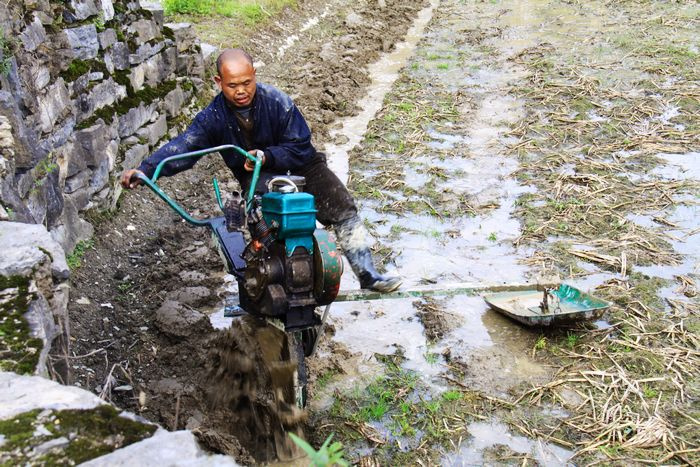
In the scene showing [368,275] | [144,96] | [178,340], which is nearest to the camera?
[368,275]

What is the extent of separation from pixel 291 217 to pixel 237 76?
0.94 meters

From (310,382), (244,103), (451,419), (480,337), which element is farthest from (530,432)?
(244,103)

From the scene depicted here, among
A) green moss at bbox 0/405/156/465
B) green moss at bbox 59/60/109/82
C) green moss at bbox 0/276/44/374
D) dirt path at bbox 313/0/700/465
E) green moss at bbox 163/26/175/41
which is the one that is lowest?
dirt path at bbox 313/0/700/465

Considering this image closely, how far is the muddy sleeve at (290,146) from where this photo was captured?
379 cm

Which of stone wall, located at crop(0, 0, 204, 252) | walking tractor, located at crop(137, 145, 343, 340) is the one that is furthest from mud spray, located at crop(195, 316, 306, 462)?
stone wall, located at crop(0, 0, 204, 252)

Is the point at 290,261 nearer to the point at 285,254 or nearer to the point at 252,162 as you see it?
the point at 285,254

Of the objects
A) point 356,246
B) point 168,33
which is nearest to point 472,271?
point 356,246

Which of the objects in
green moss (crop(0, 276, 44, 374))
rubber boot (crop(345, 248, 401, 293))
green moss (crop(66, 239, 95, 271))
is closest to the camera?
green moss (crop(0, 276, 44, 374))

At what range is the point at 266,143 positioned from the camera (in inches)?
155

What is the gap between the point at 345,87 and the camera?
30.7 ft

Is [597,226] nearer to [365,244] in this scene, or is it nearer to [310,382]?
[365,244]

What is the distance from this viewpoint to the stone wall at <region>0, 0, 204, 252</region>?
4.03 metres

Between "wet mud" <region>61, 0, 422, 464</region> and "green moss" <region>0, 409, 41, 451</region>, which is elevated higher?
"green moss" <region>0, 409, 41, 451</region>

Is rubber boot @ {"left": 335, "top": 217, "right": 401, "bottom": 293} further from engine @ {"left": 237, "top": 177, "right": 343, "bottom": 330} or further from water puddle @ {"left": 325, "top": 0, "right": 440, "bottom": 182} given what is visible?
water puddle @ {"left": 325, "top": 0, "right": 440, "bottom": 182}
